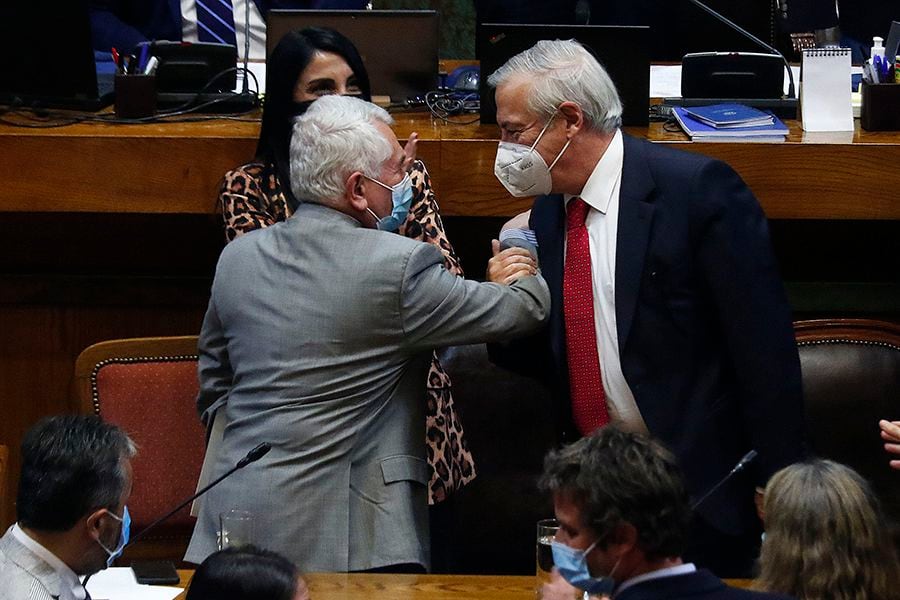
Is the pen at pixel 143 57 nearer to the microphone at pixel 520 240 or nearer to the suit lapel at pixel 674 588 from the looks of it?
the microphone at pixel 520 240

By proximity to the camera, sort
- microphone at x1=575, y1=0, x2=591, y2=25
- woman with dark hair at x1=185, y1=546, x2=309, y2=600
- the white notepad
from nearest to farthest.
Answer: woman with dark hair at x1=185, y1=546, x2=309, y2=600, the white notepad, microphone at x1=575, y1=0, x2=591, y2=25

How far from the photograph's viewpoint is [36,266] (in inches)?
161

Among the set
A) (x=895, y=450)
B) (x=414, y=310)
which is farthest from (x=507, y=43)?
(x=895, y=450)

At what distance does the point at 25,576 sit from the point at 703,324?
1328 millimetres

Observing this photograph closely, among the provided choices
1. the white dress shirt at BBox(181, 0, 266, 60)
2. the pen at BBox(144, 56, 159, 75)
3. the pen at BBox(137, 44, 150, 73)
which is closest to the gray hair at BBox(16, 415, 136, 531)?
the pen at BBox(144, 56, 159, 75)

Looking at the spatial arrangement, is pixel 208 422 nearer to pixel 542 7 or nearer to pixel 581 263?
pixel 581 263

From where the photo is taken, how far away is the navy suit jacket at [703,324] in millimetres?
2857

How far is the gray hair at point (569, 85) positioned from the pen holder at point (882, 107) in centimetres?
95

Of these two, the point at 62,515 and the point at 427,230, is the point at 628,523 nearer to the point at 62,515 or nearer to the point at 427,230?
the point at 62,515

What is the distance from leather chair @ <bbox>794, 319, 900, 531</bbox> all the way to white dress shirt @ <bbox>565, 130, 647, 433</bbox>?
766 mm

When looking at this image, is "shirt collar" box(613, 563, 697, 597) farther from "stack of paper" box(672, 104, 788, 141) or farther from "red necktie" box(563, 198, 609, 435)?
"stack of paper" box(672, 104, 788, 141)

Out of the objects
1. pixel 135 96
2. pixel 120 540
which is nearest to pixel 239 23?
pixel 135 96

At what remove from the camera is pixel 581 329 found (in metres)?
2.96

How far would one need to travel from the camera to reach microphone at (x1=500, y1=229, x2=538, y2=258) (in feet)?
9.98
